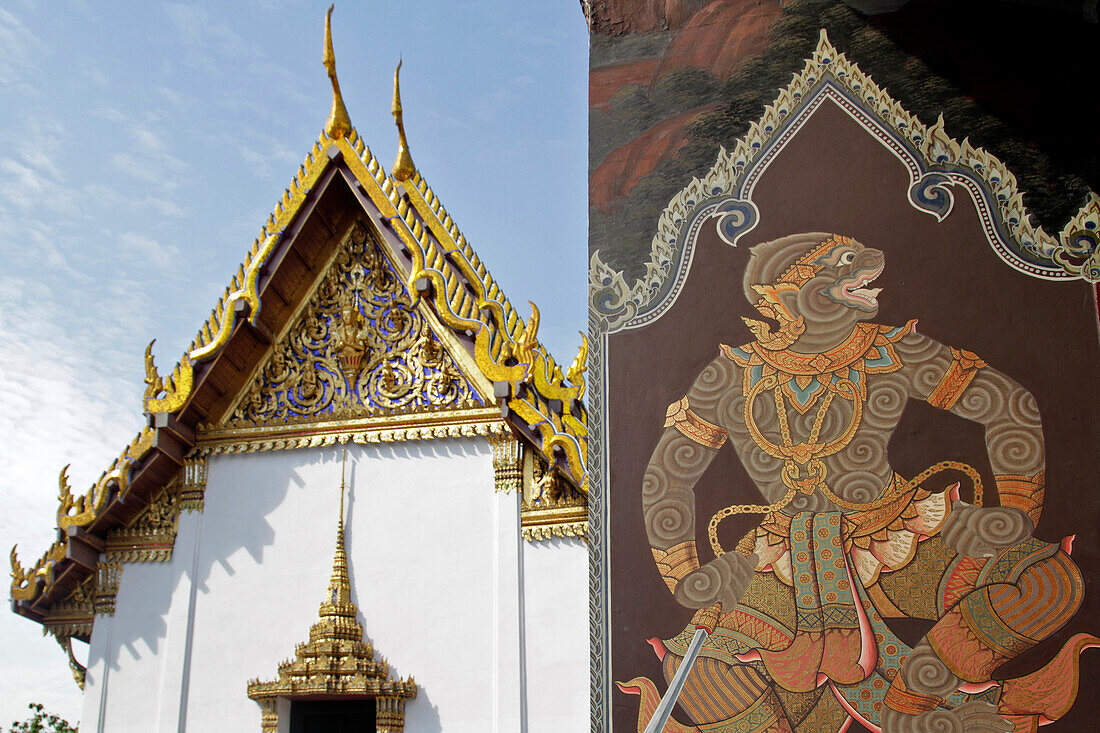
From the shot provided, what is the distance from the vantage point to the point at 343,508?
631cm

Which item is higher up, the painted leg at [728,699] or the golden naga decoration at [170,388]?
the golden naga decoration at [170,388]

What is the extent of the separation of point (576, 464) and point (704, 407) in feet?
4.94

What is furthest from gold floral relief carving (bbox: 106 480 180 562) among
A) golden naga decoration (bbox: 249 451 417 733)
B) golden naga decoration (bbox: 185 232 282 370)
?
golden naga decoration (bbox: 249 451 417 733)

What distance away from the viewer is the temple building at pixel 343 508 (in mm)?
5820

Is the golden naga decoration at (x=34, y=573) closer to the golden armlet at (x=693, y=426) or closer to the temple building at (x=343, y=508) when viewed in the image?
the temple building at (x=343, y=508)

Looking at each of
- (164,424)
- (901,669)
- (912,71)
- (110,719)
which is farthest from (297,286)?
(901,669)

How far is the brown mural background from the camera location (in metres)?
3.90

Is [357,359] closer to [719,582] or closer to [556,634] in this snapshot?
[556,634]

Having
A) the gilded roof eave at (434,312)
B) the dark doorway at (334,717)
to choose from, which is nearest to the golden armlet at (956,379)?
the gilded roof eave at (434,312)

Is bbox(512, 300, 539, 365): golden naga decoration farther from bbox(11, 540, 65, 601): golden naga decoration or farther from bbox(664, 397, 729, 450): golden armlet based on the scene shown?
bbox(11, 540, 65, 601): golden naga decoration

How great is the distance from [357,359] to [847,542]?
11.3ft

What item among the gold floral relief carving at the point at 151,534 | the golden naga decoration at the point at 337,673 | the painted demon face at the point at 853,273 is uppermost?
the painted demon face at the point at 853,273

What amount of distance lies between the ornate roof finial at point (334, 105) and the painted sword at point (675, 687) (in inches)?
165

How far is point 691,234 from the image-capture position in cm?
462
